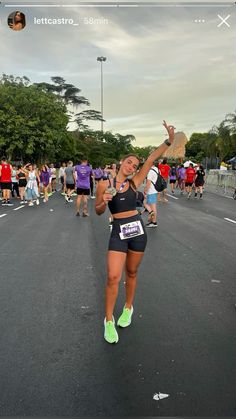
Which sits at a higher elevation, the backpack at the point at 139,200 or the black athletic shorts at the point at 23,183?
the backpack at the point at 139,200

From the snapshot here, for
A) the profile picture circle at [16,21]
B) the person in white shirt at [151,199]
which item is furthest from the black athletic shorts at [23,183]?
the profile picture circle at [16,21]

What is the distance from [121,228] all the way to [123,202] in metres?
0.24

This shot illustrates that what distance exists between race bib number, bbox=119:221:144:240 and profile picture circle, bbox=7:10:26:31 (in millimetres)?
3630

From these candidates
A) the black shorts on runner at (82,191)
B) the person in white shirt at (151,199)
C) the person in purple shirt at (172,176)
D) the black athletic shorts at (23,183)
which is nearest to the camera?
the person in white shirt at (151,199)

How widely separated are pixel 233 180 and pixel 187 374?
24712 millimetres

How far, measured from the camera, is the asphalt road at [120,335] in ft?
9.30

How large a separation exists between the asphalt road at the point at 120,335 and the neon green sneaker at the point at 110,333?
8cm

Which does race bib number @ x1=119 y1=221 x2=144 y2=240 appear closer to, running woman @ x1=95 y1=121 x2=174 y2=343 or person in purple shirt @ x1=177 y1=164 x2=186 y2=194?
running woman @ x1=95 y1=121 x2=174 y2=343

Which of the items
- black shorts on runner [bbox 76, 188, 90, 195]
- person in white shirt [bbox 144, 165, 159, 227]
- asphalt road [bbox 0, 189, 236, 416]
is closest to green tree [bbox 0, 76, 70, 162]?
black shorts on runner [bbox 76, 188, 90, 195]

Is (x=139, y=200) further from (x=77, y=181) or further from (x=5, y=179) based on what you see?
(x=5, y=179)

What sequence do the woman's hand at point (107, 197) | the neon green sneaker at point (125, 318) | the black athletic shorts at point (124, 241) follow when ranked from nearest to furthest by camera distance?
the woman's hand at point (107, 197), the black athletic shorts at point (124, 241), the neon green sneaker at point (125, 318)

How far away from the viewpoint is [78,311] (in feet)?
15.0

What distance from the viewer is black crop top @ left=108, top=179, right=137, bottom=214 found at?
3848 mm

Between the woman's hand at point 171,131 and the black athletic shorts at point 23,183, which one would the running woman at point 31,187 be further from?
the woman's hand at point 171,131
